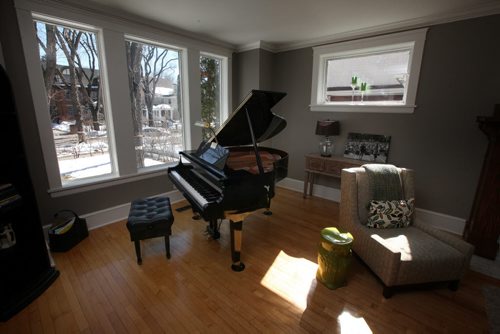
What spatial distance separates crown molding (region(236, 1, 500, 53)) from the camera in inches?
101

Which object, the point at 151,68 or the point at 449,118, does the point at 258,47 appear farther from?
the point at 449,118

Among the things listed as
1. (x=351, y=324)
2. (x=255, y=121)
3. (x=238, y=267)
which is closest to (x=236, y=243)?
(x=238, y=267)

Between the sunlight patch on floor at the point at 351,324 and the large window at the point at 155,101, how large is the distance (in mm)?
3162

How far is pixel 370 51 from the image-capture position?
11.3ft

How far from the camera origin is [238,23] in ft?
10.3

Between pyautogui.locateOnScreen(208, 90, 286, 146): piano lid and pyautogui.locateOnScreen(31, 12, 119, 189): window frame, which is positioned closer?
pyautogui.locateOnScreen(208, 90, 286, 146): piano lid

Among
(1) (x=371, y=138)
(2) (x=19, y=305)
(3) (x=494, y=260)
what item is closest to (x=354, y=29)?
(1) (x=371, y=138)

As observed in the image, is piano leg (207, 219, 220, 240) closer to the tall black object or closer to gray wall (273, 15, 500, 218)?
the tall black object

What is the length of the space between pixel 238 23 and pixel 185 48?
3.19ft

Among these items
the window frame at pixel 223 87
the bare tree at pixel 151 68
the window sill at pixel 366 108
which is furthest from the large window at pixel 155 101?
the window sill at pixel 366 108

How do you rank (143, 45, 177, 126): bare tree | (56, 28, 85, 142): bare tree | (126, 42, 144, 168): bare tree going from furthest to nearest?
(143, 45, 177, 126): bare tree < (126, 42, 144, 168): bare tree < (56, 28, 85, 142): bare tree

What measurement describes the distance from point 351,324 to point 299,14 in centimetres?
323

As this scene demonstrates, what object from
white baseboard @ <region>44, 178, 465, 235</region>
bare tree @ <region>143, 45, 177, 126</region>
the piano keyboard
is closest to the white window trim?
white baseboard @ <region>44, 178, 465, 235</region>

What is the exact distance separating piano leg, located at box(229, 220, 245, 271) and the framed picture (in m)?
2.44
